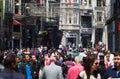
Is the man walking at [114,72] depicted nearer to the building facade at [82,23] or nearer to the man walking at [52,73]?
the man walking at [52,73]

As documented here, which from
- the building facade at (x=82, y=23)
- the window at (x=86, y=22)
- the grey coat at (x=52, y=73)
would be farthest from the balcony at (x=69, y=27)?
the grey coat at (x=52, y=73)

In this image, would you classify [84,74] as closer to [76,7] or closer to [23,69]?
[23,69]

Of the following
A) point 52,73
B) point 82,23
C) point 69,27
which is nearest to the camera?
point 52,73

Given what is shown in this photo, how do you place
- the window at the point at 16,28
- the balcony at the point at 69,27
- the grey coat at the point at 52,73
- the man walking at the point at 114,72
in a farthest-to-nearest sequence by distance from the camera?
the balcony at the point at 69,27 < the window at the point at 16,28 < the grey coat at the point at 52,73 < the man walking at the point at 114,72

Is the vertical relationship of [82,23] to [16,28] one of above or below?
below

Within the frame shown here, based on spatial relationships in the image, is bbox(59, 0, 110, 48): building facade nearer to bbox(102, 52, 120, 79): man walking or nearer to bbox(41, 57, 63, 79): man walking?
bbox(41, 57, 63, 79): man walking

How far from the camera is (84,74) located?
420 inches

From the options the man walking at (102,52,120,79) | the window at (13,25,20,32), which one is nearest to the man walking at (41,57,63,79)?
the man walking at (102,52,120,79)

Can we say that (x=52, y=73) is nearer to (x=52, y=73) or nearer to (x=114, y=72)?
(x=52, y=73)

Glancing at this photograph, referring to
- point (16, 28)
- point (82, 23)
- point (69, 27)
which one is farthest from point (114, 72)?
point (82, 23)

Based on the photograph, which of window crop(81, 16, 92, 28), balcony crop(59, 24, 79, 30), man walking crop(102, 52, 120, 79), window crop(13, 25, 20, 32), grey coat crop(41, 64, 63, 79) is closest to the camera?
man walking crop(102, 52, 120, 79)

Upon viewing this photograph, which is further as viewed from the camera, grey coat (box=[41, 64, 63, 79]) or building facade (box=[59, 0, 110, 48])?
building facade (box=[59, 0, 110, 48])

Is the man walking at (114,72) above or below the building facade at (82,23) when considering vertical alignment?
above

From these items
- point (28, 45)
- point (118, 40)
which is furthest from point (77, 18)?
point (118, 40)
